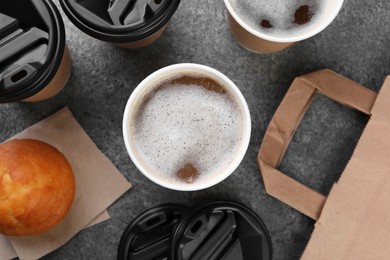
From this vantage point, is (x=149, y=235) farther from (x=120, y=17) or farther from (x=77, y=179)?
(x=120, y=17)

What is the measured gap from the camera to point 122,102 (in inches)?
30.4

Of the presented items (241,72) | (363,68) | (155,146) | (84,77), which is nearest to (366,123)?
(363,68)

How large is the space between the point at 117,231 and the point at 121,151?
0.40 ft

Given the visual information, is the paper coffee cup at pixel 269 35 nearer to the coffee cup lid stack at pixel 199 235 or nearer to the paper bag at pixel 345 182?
the paper bag at pixel 345 182

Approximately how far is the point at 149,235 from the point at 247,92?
263 mm

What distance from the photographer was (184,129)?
0.68 meters

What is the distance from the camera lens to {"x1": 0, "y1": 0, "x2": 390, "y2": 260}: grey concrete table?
2.53 feet

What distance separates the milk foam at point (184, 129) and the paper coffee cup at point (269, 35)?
10 cm

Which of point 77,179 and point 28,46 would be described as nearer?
point 28,46

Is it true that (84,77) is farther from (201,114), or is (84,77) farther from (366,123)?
(366,123)

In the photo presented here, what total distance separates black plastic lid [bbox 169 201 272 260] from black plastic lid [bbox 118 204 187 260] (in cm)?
3

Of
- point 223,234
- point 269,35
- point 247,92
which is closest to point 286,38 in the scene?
point 269,35

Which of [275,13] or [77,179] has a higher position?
[275,13]

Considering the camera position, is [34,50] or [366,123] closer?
[34,50]
